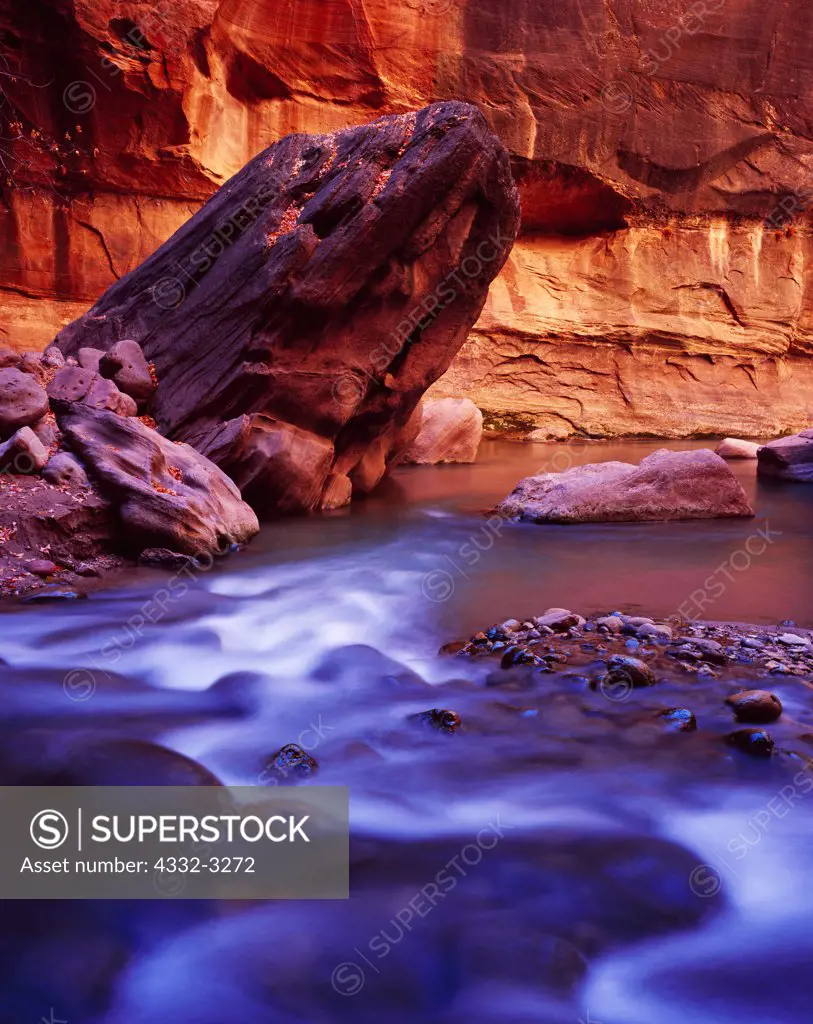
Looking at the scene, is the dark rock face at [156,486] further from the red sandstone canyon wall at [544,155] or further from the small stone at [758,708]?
the red sandstone canyon wall at [544,155]

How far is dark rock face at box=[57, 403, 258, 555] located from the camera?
5.44 m

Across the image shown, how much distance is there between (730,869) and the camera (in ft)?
7.38

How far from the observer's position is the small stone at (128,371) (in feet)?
25.7

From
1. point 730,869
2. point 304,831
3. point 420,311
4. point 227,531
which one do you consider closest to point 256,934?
point 304,831

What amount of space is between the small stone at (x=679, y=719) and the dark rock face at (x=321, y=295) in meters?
4.95

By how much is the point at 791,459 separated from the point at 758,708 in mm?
10159

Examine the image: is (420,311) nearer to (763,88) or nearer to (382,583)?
(382,583)

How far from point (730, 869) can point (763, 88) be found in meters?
23.6

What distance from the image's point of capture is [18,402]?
19.0 ft

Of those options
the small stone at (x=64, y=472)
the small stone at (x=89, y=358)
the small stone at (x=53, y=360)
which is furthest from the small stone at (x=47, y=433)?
the small stone at (x=53, y=360)

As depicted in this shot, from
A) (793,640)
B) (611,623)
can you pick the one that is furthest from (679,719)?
(793,640)

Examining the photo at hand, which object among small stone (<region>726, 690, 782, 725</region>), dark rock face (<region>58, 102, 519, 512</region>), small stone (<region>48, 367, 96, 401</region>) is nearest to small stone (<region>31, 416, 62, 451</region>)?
small stone (<region>48, 367, 96, 401</region>)

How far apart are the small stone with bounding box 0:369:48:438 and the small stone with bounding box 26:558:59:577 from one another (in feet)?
4.57

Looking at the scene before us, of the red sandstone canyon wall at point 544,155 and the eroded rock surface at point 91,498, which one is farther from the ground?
the red sandstone canyon wall at point 544,155
